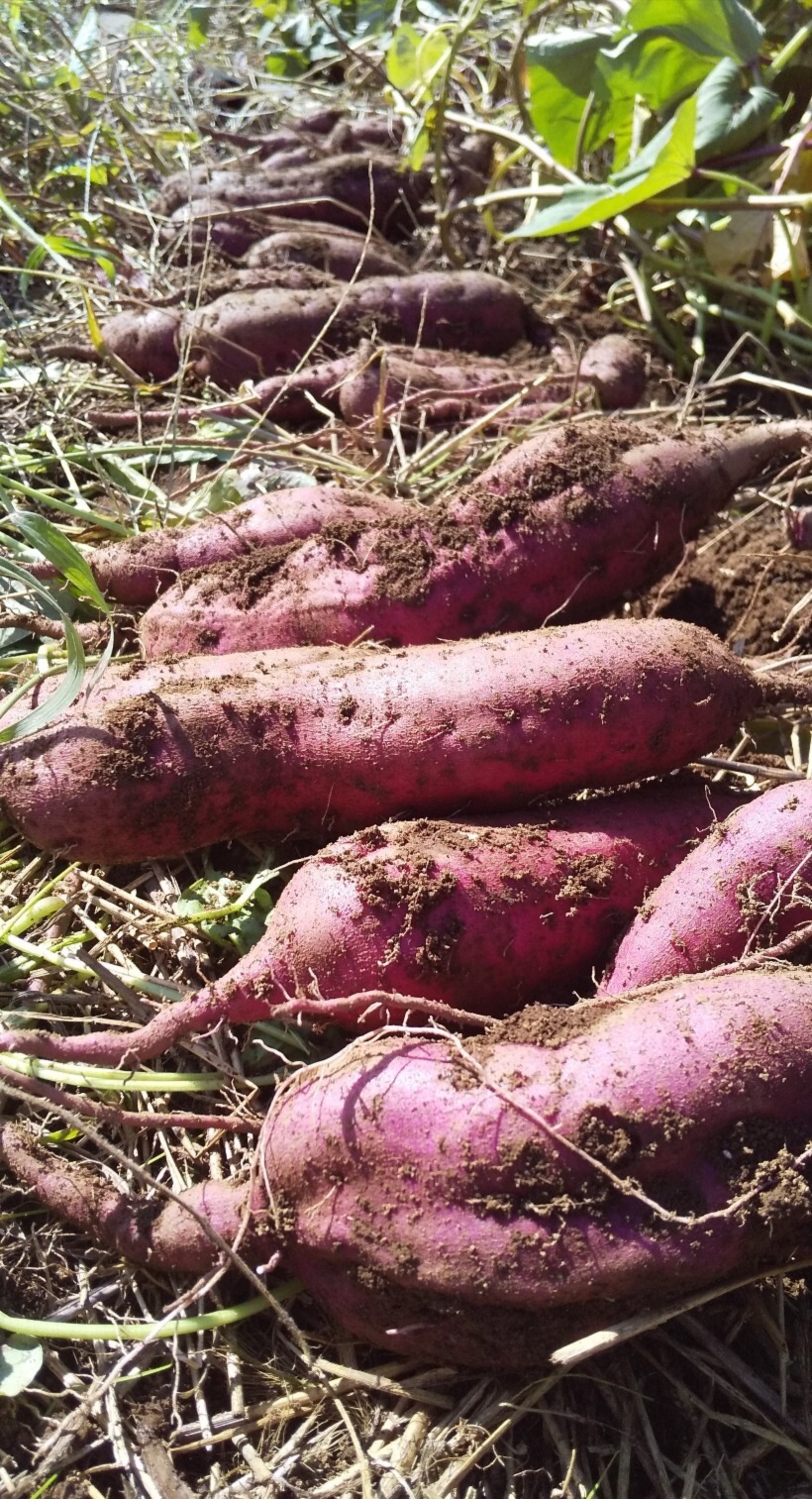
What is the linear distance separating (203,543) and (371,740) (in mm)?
725

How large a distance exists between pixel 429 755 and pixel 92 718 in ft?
1.98

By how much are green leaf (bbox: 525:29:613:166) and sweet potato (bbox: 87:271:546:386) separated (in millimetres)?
489

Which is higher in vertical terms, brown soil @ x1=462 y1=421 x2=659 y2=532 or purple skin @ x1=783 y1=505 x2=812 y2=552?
brown soil @ x1=462 y1=421 x2=659 y2=532

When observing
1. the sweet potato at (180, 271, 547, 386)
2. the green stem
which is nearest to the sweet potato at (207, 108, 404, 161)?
the sweet potato at (180, 271, 547, 386)

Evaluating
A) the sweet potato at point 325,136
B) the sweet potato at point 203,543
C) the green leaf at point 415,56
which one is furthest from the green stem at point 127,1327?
the sweet potato at point 325,136

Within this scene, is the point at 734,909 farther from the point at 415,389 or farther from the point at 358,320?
the point at 358,320

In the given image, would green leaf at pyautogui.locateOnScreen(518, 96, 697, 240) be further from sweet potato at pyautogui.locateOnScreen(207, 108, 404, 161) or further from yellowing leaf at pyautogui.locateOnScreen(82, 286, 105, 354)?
sweet potato at pyautogui.locateOnScreen(207, 108, 404, 161)

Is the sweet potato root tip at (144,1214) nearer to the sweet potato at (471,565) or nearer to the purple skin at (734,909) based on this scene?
Result: the purple skin at (734,909)

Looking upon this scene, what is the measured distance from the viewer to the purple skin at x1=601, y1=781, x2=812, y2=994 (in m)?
1.68

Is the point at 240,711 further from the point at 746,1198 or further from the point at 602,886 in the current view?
the point at 746,1198

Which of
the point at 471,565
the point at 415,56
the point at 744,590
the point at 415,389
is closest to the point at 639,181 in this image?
the point at 415,389

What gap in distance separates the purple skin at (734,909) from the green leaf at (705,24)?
2448mm

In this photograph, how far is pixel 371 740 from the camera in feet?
6.22

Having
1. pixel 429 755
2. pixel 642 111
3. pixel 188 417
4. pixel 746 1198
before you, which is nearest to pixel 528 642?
pixel 429 755
